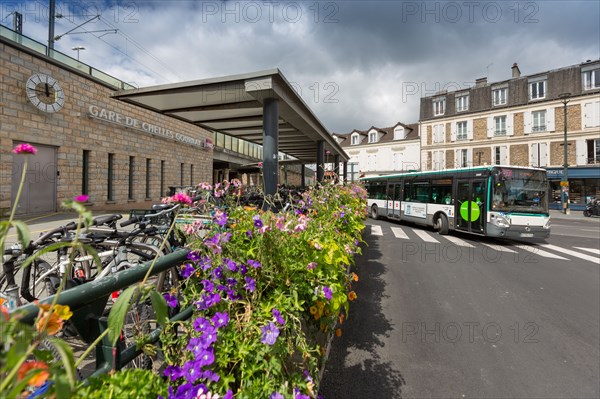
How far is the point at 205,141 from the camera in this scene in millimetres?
23188

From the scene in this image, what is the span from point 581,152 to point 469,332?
106 feet

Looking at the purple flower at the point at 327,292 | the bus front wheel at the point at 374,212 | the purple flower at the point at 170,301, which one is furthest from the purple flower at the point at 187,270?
the bus front wheel at the point at 374,212

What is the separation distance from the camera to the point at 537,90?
29.4 metres

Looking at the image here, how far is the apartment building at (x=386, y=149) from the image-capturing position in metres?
41.4

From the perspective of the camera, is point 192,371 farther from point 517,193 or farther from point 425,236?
point 425,236

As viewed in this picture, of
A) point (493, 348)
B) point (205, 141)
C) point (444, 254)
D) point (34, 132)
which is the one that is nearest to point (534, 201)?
point (444, 254)

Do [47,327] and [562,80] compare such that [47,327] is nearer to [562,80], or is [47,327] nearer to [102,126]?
[102,126]

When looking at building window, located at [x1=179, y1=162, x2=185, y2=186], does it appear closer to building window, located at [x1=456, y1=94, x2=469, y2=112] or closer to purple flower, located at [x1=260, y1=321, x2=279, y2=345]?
purple flower, located at [x1=260, y1=321, x2=279, y2=345]

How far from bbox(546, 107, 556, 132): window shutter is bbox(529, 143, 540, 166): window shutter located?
163cm

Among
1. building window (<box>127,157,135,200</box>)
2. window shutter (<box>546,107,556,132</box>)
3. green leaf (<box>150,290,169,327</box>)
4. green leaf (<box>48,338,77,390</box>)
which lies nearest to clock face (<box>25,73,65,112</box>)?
building window (<box>127,157,135,200</box>)

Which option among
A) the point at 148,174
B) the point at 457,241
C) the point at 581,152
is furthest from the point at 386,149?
the point at 457,241

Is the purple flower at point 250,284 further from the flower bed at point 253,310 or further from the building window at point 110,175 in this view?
the building window at point 110,175

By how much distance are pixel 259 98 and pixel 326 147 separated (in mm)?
10059

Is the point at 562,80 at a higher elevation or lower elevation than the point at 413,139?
higher
